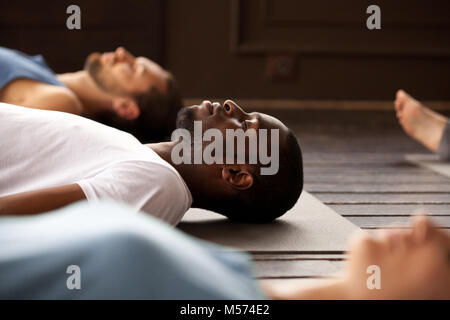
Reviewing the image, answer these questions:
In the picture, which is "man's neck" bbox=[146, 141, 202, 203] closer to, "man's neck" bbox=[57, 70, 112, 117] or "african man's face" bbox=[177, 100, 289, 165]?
"african man's face" bbox=[177, 100, 289, 165]

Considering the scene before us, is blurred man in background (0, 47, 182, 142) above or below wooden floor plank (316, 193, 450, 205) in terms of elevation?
above

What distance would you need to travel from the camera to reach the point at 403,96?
251 cm

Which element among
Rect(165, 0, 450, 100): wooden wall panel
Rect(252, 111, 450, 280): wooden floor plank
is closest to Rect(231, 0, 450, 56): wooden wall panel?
Rect(165, 0, 450, 100): wooden wall panel

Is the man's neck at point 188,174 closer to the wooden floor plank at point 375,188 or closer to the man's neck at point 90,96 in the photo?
the wooden floor plank at point 375,188

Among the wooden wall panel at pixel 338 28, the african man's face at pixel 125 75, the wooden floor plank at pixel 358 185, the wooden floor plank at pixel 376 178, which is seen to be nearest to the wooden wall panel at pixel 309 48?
the wooden wall panel at pixel 338 28

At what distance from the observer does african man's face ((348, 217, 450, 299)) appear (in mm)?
685

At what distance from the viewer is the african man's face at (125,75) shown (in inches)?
97.3

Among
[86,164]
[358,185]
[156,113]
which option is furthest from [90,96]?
[86,164]

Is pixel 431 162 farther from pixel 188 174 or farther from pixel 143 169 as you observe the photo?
pixel 143 169

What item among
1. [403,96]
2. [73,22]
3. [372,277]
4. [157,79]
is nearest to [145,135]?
[157,79]

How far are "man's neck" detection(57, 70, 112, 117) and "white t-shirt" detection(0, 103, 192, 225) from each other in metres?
1.23

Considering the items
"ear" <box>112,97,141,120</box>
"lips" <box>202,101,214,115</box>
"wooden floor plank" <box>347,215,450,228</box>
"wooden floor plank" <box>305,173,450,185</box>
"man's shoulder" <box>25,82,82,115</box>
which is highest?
"lips" <box>202,101,214,115</box>

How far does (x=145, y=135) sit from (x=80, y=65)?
1.28 meters
